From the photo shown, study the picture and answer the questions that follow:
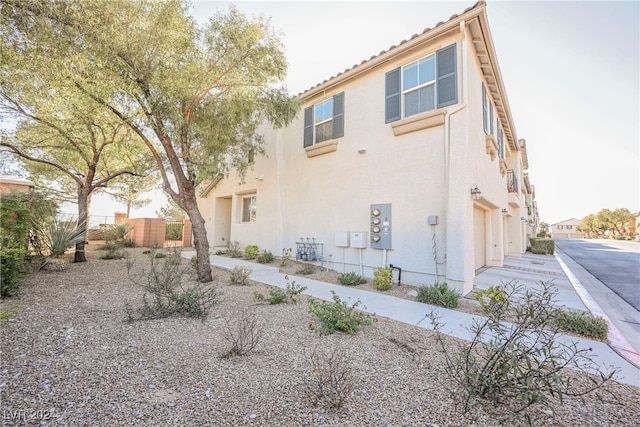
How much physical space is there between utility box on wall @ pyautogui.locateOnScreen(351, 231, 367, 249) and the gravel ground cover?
379 cm

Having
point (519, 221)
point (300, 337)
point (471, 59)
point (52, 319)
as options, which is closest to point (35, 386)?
point (52, 319)

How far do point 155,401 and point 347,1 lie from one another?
1044cm

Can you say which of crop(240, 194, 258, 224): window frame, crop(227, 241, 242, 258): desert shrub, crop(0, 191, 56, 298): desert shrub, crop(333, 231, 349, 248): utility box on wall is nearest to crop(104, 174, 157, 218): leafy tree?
crop(240, 194, 258, 224): window frame

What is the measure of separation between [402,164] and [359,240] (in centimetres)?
261

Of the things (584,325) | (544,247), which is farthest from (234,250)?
(544,247)

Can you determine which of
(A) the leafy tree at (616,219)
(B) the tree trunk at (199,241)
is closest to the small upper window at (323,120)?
(B) the tree trunk at (199,241)

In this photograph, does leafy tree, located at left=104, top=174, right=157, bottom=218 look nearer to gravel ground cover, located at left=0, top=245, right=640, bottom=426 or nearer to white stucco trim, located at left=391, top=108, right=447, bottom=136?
gravel ground cover, located at left=0, top=245, right=640, bottom=426

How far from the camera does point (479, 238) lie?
33.3 feet

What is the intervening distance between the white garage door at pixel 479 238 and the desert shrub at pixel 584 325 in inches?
197

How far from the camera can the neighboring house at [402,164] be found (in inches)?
258

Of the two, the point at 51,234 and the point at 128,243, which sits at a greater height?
the point at 51,234

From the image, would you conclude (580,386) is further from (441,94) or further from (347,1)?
(347,1)

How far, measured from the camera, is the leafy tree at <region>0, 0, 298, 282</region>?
4848 mm

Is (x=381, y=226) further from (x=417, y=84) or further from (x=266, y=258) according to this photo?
(x=266, y=258)
